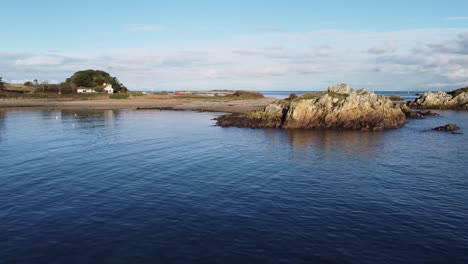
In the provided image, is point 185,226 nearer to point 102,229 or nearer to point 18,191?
point 102,229

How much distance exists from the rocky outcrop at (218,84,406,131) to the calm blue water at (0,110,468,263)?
2221cm

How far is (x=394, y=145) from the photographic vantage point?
52.6m

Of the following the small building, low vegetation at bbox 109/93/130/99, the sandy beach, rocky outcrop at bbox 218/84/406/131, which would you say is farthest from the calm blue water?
the small building

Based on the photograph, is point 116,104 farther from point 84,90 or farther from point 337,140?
point 337,140

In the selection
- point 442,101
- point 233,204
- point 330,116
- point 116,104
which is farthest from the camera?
point 116,104

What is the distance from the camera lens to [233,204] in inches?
1045

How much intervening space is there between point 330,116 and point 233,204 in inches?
2049

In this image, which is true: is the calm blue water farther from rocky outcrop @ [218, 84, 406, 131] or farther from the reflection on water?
rocky outcrop @ [218, 84, 406, 131]

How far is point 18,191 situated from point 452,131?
70040mm

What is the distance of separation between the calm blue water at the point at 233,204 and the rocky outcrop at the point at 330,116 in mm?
22207

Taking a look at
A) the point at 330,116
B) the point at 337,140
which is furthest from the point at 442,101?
the point at 337,140

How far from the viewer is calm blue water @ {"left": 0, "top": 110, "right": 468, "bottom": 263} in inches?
750

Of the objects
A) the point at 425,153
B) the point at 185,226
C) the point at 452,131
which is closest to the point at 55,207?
the point at 185,226

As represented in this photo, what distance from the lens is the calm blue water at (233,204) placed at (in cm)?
1905
